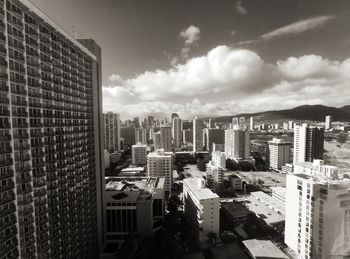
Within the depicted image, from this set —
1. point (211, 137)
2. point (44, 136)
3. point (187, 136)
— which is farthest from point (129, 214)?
point (187, 136)

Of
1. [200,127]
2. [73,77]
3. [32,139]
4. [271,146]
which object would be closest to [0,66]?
[32,139]

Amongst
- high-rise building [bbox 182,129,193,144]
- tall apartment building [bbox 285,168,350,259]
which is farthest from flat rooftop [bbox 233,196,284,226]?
high-rise building [bbox 182,129,193,144]

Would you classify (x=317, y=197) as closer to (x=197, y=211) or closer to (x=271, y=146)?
(x=197, y=211)

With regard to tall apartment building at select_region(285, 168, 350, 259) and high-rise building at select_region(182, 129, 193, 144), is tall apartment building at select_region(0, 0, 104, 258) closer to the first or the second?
tall apartment building at select_region(285, 168, 350, 259)

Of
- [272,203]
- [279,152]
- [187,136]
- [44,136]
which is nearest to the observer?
[44,136]

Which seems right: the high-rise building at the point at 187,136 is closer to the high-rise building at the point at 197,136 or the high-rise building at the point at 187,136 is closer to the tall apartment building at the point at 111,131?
the high-rise building at the point at 197,136

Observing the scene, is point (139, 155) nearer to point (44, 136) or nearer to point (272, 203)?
point (272, 203)

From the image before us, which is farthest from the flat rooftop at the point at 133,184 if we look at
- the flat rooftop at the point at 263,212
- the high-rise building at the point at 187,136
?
the high-rise building at the point at 187,136

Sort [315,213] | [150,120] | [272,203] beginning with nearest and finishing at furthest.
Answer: [315,213]
[272,203]
[150,120]
